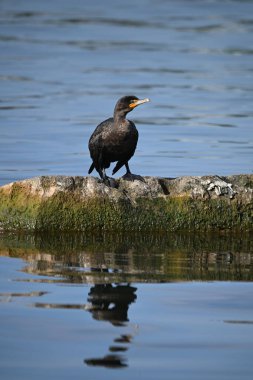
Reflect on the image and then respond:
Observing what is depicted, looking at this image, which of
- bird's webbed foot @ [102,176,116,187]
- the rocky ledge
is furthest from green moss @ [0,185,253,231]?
bird's webbed foot @ [102,176,116,187]

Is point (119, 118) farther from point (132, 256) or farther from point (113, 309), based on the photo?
point (113, 309)

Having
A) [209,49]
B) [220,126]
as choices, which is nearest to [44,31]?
[209,49]

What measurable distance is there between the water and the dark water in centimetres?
406

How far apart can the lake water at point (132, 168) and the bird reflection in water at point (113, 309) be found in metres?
0.01

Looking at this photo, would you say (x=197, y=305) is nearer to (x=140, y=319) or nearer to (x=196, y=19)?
(x=140, y=319)

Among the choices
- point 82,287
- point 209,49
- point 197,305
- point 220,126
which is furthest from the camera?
point 209,49

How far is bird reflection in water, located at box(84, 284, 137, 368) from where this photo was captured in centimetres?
700

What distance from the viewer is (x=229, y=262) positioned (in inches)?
394

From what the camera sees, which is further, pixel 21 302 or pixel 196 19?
pixel 196 19

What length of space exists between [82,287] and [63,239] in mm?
2252

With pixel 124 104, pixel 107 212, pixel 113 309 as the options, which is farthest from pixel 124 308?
pixel 124 104

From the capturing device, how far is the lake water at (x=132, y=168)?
7219 millimetres

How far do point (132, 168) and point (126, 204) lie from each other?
14.1 feet

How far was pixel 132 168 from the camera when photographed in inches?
603
